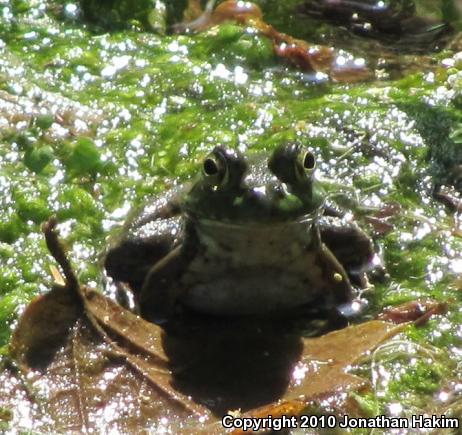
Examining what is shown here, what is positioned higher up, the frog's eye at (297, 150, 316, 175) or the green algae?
the frog's eye at (297, 150, 316, 175)

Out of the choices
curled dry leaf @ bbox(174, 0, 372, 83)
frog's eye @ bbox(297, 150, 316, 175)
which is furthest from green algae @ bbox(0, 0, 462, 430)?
frog's eye @ bbox(297, 150, 316, 175)

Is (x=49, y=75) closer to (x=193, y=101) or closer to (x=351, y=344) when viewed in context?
(x=193, y=101)

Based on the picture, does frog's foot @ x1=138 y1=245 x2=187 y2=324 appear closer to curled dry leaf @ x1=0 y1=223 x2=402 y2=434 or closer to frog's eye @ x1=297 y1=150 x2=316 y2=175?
curled dry leaf @ x1=0 y1=223 x2=402 y2=434

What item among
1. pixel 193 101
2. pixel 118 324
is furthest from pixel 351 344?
pixel 193 101

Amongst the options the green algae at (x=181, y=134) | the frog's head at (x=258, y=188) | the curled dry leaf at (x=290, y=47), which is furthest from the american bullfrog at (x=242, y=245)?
the curled dry leaf at (x=290, y=47)

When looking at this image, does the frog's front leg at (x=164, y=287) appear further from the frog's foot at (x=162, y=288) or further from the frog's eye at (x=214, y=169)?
the frog's eye at (x=214, y=169)

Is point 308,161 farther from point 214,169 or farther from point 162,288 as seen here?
point 162,288
